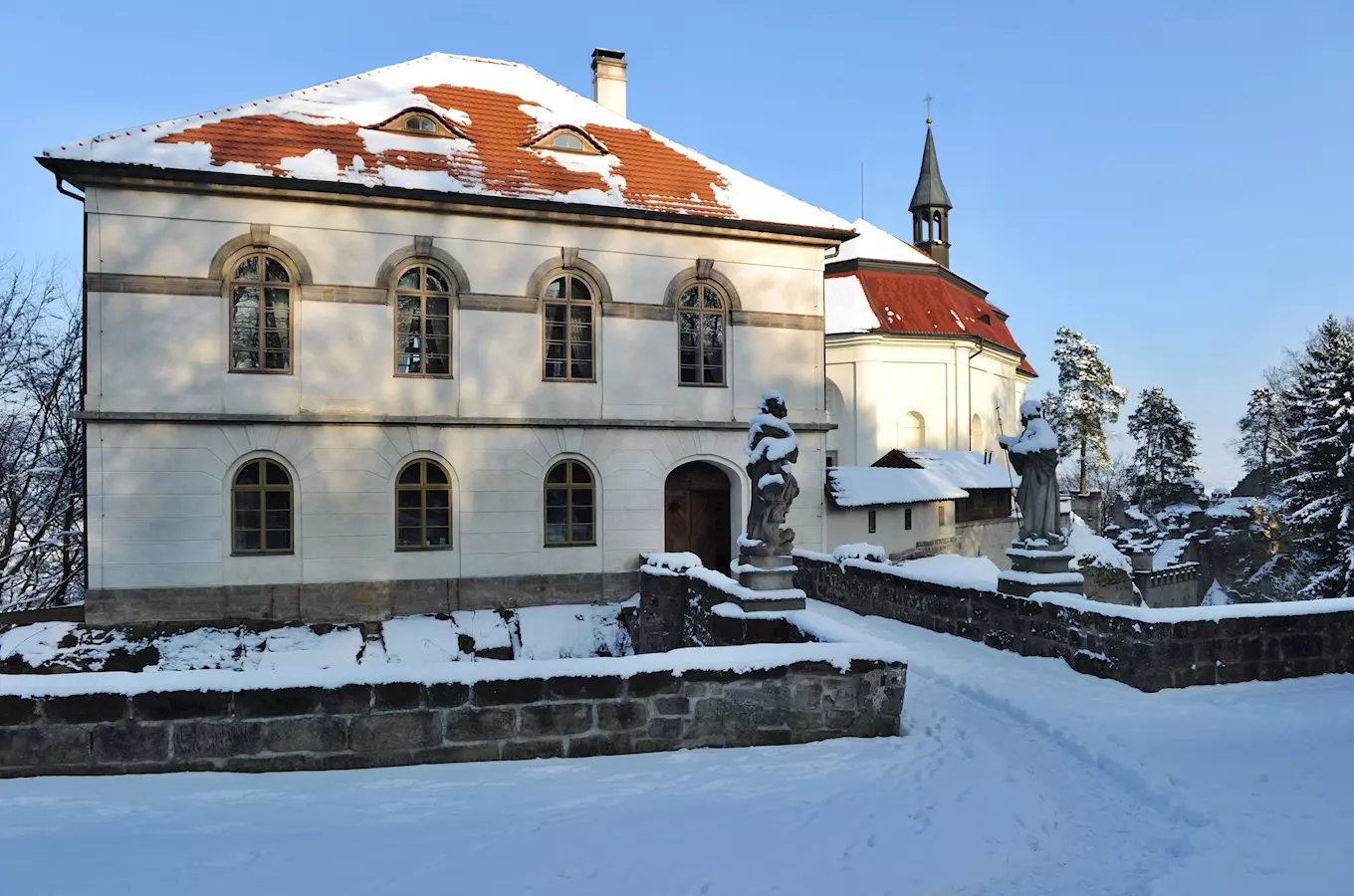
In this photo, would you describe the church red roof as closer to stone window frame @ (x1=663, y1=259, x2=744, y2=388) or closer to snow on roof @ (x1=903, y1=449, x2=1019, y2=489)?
snow on roof @ (x1=903, y1=449, x2=1019, y2=489)

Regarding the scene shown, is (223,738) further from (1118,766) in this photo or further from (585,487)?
(585,487)

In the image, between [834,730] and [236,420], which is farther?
[236,420]

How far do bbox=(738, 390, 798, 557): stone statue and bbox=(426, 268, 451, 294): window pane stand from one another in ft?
23.2

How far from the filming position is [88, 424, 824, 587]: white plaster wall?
1350 cm

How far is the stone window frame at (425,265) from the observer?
14938mm

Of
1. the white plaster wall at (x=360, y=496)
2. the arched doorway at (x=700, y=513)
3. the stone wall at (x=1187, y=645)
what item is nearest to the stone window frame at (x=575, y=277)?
the white plaster wall at (x=360, y=496)

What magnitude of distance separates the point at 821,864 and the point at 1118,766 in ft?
10.2

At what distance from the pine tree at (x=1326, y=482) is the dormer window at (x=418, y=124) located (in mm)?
26826

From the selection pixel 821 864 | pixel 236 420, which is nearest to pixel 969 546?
pixel 236 420

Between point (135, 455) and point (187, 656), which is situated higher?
point (135, 455)

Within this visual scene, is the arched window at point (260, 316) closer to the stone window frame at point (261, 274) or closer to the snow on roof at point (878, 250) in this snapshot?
the stone window frame at point (261, 274)

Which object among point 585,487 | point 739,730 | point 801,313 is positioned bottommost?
point 739,730

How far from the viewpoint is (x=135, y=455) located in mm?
13523

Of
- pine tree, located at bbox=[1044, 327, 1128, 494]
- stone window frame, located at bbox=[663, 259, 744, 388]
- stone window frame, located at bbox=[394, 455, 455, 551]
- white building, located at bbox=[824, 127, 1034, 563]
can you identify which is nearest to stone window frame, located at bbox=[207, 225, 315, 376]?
stone window frame, located at bbox=[394, 455, 455, 551]
